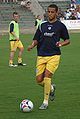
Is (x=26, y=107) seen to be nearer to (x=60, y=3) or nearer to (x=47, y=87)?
(x=47, y=87)

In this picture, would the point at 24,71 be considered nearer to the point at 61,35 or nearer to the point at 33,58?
the point at 33,58

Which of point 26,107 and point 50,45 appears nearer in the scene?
point 26,107

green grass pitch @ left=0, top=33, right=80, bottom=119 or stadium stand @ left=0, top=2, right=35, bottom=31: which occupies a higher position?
green grass pitch @ left=0, top=33, right=80, bottom=119

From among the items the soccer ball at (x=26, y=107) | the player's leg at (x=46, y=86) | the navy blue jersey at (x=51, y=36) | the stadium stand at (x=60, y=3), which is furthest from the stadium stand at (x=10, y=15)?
the soccer ball at (x=26, y=107)

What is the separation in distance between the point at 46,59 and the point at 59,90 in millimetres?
2334

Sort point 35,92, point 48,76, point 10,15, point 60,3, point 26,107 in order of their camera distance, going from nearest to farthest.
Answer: point 26,107, point 48,76, point 35,92, point 10,15, point 60,3

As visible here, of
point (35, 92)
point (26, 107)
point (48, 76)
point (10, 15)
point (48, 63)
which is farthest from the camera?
point (10, 15)

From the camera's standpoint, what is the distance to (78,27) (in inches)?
1825

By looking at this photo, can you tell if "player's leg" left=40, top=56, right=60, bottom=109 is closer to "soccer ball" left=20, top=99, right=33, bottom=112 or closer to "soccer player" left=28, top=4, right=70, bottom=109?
"soccer player" left=28, top=4, right=70, bottom=109

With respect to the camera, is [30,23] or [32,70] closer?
[32,70]

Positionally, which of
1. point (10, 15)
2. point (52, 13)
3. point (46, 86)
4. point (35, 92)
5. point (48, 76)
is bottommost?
point (10, 15)

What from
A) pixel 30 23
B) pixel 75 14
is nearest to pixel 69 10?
pixel 75 14

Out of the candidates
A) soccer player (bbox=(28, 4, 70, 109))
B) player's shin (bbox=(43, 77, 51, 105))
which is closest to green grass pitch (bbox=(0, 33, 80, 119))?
player's shin (bbox=(43, 77, 51, 105))

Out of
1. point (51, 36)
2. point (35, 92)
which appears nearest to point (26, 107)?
Answer: point (51, 36)
